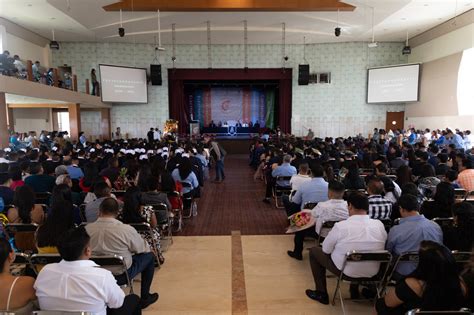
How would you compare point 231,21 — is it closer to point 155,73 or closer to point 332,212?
point 155,73

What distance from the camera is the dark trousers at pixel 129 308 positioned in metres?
2.38

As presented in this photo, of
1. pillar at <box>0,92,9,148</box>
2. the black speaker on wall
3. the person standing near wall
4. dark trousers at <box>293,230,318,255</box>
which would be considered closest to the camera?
dark trousers at <box>293,230,318,255</box>

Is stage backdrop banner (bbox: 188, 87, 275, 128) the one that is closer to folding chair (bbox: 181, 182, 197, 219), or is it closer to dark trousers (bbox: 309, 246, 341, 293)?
folding chair (bbox: 181, 182, 197, 219)

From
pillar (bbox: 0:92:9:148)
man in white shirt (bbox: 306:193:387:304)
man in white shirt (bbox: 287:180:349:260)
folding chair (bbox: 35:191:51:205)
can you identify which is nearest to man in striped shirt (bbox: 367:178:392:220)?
man in white shirt (bbox: 287:180:349:260)

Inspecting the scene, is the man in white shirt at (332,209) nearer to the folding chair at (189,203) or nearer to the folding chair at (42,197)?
the folding chair at (189,203)

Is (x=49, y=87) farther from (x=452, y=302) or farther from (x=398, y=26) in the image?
(x=398, y=26)

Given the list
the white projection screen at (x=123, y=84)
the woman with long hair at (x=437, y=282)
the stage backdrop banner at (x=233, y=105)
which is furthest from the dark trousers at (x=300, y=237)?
the stage backdrop banner at (x=233, y=105)

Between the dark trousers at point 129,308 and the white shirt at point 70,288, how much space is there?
0.85 ft

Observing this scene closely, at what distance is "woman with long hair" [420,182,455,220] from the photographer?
370 cm

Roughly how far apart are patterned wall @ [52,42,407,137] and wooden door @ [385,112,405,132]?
0.31 meters

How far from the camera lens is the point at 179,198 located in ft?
18.2

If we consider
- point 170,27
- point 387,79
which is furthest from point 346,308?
point 387,79

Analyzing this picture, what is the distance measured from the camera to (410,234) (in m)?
2.92

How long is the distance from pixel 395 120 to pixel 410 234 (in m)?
17.7
